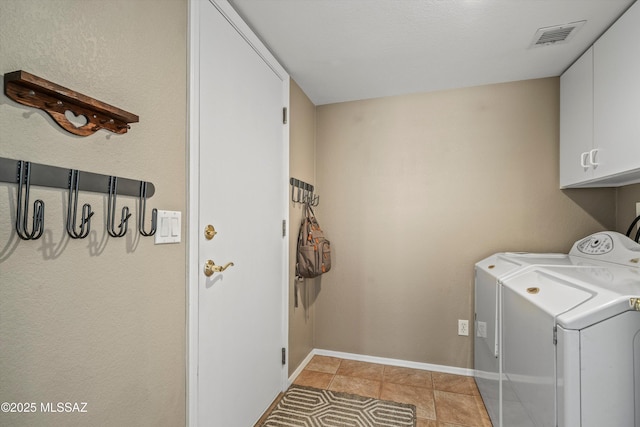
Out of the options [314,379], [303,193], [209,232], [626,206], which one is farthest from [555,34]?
[314,379]

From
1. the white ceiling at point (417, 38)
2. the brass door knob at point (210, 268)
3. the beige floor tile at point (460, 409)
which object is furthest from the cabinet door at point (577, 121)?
the brass door knob at point (210, 268)

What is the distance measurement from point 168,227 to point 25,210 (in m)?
0.46

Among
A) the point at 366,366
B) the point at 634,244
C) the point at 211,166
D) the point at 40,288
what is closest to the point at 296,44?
the point at 211,166

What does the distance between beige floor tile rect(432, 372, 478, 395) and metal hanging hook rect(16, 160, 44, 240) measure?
246 cm

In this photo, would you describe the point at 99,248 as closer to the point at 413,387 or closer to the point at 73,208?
the point at 73,208

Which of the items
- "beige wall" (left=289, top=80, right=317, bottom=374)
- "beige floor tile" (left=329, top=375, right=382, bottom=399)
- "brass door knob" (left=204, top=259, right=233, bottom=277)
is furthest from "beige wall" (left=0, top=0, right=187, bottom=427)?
"beige floor tile" (left=329, top=375, right=382, bottom=399)

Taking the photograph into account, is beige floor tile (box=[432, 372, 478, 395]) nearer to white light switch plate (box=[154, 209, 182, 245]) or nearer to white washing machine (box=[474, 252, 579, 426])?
white washing machine (box=[474, 252, 579, 426])

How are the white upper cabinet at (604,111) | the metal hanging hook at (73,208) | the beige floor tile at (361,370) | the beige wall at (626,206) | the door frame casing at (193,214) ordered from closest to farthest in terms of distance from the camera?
the metal hanging hook at (73,208)
the door frame casing at (193,214)
the white upper cabinet at (604,111)
the beige wall at (626,206)
the beige floor tile at (361,370)

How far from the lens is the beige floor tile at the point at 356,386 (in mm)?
2168

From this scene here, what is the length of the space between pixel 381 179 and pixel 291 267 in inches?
42.4

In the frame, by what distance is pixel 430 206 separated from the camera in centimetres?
253

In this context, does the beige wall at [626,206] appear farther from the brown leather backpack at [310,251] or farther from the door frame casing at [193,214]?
the door frame casing at [193,214]

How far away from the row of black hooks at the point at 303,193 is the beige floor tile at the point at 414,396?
1527mm

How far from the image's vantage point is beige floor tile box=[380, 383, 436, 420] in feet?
6.39
